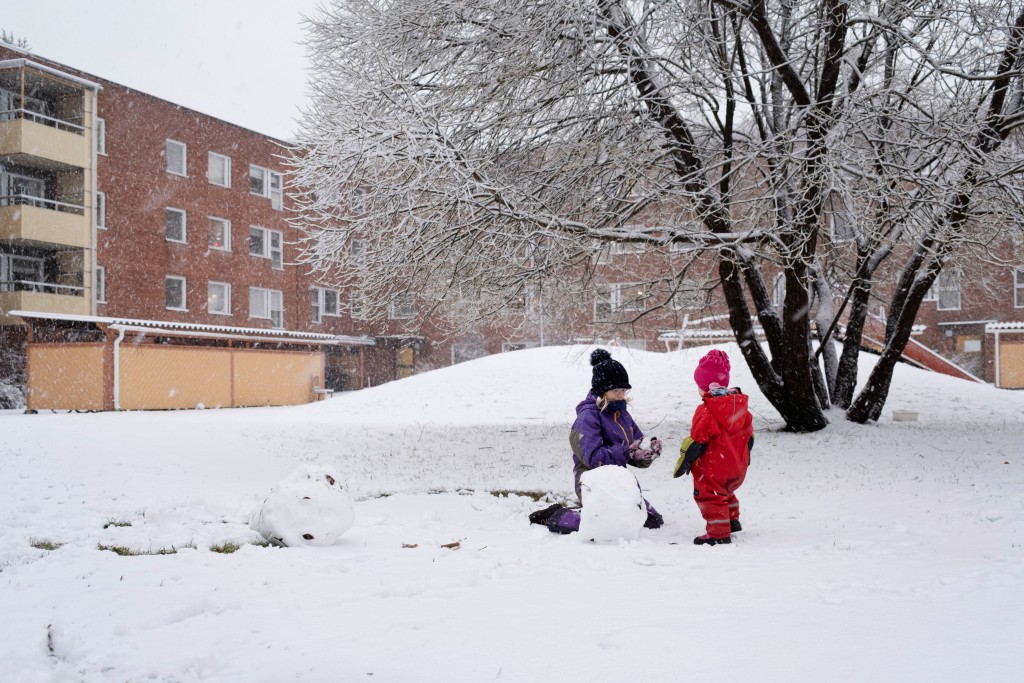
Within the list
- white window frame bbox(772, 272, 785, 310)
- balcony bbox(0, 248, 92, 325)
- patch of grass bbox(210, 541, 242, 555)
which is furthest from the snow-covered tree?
balcony bbox(0, 248, 92, 325)

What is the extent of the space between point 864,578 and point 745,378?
16.0m

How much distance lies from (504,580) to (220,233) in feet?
98.8

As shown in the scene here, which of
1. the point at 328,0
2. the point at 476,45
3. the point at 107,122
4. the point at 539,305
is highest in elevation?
the point at 107,122

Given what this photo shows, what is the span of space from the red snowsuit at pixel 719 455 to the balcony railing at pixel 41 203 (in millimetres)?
24436

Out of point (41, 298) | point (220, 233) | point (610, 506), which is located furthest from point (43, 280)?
point (610, 506)

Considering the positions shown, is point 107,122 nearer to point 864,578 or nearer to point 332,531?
point 332,531

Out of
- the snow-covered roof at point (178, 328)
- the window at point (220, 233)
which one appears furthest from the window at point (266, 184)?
the snow-covered roof at point (178, 328)

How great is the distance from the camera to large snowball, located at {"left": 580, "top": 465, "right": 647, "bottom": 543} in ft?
18.3

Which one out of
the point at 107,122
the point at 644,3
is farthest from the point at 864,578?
the point at 107,122

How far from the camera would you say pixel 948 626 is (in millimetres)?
3621

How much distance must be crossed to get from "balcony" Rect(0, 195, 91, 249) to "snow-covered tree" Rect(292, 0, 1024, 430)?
1611 cm

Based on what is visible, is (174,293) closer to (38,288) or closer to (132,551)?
(38,288)

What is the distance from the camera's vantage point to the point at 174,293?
2980 centimetres

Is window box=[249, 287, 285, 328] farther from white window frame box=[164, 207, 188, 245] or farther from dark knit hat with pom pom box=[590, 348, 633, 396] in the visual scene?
dark knit hat with pom pom box=[590, 348, 633, 396]
